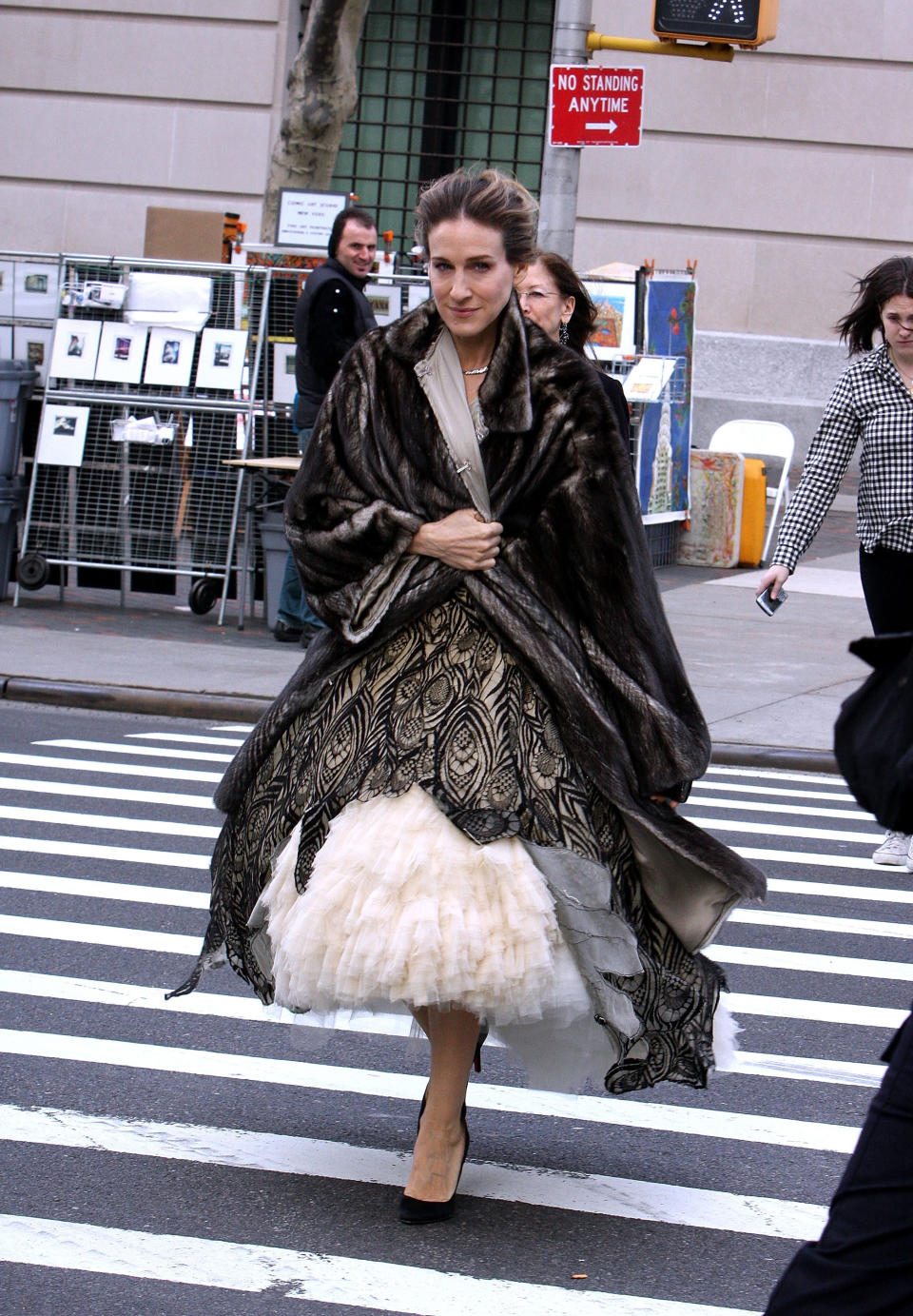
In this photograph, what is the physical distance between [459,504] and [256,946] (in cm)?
96

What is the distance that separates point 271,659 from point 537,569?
24.9 ft

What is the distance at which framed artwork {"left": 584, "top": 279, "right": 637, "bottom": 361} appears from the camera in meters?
14.2

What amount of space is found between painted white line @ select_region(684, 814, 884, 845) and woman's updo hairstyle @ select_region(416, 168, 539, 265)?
14.8ft

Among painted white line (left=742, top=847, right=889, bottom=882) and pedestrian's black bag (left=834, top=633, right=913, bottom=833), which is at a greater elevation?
pedestrian's black bag (left=834, top=633, right=913, bottom=833)

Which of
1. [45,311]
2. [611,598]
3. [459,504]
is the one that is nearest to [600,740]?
[611,598]

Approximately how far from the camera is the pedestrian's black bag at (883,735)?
2.29 m

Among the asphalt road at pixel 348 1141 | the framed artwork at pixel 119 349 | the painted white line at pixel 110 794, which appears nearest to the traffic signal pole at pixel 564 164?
the framed artwork at pixel 119 349

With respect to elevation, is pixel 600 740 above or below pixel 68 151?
below

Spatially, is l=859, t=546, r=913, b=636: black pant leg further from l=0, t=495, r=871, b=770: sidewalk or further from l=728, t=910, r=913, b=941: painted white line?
l=0, t=495, r=871, b=770: sidewalk

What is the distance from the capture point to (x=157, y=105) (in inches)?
826

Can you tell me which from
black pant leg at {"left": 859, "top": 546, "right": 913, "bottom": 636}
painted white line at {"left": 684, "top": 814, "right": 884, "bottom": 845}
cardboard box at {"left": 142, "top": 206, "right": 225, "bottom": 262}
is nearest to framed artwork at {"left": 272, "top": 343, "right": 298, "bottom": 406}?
cardboard box at {"left": 142, "top": 206, "right": 225, "bottom": 262}

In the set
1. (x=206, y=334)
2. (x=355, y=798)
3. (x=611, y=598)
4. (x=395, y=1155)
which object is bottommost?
(x=395, y=1155)

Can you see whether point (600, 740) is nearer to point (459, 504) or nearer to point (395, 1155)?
point (459, 504)

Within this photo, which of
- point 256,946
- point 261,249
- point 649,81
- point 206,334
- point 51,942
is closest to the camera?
point 256,946
